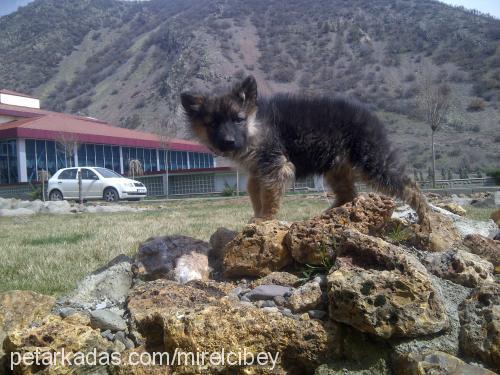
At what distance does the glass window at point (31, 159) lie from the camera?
118 feet

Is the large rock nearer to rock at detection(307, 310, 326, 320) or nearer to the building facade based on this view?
rock at detection(307, 310, 326, 320)

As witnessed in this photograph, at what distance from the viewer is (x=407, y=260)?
309 centimetres

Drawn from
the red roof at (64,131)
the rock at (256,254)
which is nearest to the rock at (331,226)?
the rock at (256,254)

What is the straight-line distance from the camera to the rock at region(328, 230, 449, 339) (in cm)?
266

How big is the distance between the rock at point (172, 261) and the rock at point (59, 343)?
1096 millimetres

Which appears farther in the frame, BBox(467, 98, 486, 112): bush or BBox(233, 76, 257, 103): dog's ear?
BBox(467, 98, 486, 112): bush

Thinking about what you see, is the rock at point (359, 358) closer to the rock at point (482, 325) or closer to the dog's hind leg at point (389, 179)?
the rock at point (482, 325)

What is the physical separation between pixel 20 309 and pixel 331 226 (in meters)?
2.54

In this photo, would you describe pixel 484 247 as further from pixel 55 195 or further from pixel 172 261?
pixel 55 195

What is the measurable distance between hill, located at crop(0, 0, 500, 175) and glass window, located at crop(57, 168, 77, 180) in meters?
13.9

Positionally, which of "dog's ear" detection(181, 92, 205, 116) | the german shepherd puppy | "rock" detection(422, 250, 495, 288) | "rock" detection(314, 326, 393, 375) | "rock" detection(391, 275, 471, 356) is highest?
"dog's ear" detection(181, 92, 205, 116)

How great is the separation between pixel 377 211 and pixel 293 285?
3.84 ft

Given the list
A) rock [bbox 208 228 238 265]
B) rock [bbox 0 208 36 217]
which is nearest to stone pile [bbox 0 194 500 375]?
rock [bbox 208 228 238 265]

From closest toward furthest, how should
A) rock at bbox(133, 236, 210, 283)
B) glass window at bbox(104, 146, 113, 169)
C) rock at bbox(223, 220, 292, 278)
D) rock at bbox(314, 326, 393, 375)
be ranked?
rock at bbox(314, 326, 393, 375)
rock at bbox(223, 220, 292, 278)
rock at bbox(133, 236, 210, 283)
glass window at bbox(104, 146, 113, 169)
